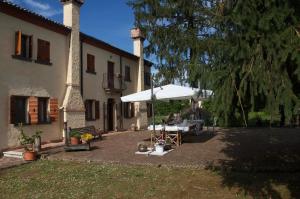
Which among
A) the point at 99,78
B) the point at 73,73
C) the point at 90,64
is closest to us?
the point at 73,73

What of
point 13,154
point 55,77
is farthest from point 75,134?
point 55,77

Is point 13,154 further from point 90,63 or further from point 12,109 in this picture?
point 90,63

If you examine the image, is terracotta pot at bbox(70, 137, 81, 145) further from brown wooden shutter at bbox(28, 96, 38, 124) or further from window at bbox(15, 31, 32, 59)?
window at bbox(15, 31, 32, 59)

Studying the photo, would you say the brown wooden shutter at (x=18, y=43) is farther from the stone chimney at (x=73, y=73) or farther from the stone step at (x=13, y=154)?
the stone step at (x=13, y=154)

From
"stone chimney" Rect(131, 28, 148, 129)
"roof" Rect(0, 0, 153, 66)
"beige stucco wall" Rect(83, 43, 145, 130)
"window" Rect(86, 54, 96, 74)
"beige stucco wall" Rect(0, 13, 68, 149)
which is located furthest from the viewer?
"stone chimney" Rect(131, 28, 148, 129)

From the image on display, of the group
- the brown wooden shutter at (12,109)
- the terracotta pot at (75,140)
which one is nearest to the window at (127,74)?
the terracotta pot at (75,140)

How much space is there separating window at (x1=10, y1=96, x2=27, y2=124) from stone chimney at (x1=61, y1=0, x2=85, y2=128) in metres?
2.69

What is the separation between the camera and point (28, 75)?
16.5 metres

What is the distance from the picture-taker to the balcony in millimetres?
23625

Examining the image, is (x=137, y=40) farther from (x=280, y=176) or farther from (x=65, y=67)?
(x=280, y=176)

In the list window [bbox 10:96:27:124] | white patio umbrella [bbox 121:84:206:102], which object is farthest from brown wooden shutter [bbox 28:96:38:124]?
white patio umbrella [bbox 121:84:206:102]

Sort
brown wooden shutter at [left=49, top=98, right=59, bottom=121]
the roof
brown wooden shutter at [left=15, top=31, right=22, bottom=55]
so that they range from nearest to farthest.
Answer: the roof → brown wooden shutter at [left=15, top=31, right=22, bottom=55] → brown wooden shutter at [left=49, top=98, right=59, bottom=121]

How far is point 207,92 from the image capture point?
5.29 meters

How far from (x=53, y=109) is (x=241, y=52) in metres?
14.5
